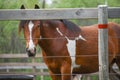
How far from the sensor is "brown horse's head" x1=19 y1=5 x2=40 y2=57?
6.11 meters

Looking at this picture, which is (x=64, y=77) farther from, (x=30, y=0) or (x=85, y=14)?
(x=30, y=0)

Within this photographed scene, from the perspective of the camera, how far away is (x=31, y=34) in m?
6.24

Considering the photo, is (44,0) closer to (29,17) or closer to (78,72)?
(78,72)

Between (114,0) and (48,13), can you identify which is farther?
(114,0)

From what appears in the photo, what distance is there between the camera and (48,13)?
5.13m

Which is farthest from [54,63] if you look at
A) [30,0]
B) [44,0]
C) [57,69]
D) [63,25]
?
[44,0]

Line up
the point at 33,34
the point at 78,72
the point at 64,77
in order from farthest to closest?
1. the point at 78,72
2. the point at 64,77
3. the point at 33,34

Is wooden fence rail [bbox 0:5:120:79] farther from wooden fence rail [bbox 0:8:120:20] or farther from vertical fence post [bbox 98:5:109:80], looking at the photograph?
vertical fence post [bbox 98:5:109:80]

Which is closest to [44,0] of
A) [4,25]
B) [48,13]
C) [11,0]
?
[11,0]

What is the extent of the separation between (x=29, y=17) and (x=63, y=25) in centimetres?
193

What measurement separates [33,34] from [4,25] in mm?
11874

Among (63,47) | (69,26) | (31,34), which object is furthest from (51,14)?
(69,26)

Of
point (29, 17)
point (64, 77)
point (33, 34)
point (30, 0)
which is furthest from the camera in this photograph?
point (30, 0)

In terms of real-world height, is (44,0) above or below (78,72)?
above
